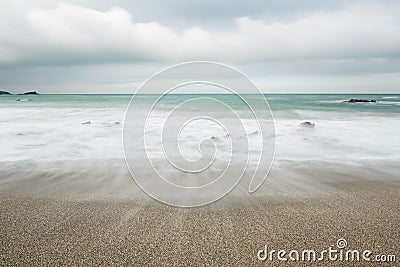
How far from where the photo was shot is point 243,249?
217cm

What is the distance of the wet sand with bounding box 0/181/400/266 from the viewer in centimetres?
208

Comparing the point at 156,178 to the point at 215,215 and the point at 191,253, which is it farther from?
the point at 191,253

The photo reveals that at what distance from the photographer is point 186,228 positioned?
97.7 inches

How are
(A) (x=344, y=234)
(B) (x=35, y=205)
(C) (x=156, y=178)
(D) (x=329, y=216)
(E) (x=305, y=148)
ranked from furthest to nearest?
1. (E) (x=305, y=148)
2. (C) (x=156, y=178)
3. (B) (x=35, y=205)
4. (D) (x=329, y=216)
5. (A) (x=344, y=234)

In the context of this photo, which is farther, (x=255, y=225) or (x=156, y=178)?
(x=156, y=178)

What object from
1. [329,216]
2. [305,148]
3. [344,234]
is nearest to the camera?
[344,234]

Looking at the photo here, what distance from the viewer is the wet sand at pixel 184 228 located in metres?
2.08

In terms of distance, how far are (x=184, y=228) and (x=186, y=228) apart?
0.06ft

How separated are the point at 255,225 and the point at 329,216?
79cm

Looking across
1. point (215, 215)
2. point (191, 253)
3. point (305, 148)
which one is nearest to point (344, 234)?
point (215, 215)

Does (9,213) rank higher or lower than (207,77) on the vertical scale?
lower

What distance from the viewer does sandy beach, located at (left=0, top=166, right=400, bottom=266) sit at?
208 cm

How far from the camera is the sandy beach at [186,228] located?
208 centimetres

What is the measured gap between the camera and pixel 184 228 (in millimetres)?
2480
